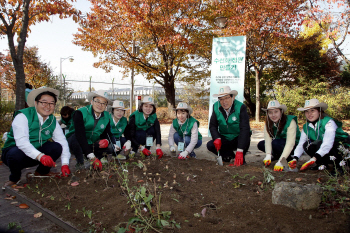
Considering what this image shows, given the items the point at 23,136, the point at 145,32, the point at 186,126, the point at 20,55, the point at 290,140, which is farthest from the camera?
the point at 145,32

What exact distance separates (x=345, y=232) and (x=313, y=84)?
12.8 meters

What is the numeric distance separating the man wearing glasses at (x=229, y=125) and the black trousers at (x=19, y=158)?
7.47 feet

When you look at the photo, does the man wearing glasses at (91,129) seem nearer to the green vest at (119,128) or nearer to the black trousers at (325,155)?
the green vest at (119,128)

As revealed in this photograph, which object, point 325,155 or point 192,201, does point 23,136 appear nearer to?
point 192,201

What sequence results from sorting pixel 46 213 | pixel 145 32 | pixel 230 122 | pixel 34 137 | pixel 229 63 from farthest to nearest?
pixel 145 32, pixel 229 63, pixel 230 122, pixel 34 137, pixel 46 213

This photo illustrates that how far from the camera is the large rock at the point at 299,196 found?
6.54ft

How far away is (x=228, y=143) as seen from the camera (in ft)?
13.9

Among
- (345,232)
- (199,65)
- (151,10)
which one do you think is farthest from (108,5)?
(345,232)

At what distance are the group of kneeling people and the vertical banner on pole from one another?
10.3ft

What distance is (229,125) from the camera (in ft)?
13.3

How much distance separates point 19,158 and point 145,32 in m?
7.98

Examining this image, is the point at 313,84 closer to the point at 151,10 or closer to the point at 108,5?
the point at 151,10

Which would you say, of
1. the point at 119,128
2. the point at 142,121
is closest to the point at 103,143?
the point at 119,128

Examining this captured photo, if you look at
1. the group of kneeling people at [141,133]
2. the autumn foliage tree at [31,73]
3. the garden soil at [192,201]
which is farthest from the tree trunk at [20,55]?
the autumn foliage tree at [31,73]
